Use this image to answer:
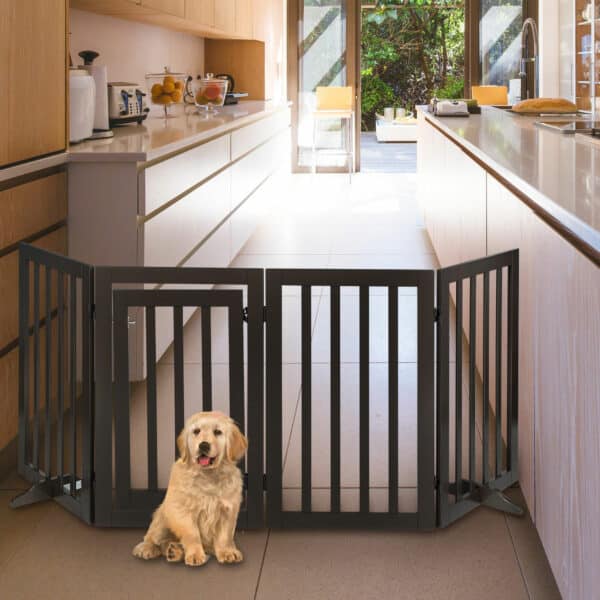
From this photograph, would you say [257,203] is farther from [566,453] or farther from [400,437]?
[566,453]

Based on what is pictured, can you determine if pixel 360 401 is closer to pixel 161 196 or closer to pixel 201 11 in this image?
pixel 161 196

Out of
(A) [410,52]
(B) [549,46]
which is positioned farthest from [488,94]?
(A) [410,52]

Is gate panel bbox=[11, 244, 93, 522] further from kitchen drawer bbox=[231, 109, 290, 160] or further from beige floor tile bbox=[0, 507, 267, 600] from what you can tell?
kitchen drawer bbox=[231, 109, 290, 160]

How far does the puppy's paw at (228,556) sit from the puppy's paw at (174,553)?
0.25ft

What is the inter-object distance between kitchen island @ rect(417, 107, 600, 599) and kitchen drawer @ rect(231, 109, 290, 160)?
8.97 ft

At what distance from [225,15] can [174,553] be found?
5345 mm

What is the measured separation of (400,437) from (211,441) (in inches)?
39.5

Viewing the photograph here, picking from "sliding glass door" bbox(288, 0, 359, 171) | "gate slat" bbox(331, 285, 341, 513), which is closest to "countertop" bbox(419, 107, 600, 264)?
"gate slat" bbox(331, 285, 341, 513)

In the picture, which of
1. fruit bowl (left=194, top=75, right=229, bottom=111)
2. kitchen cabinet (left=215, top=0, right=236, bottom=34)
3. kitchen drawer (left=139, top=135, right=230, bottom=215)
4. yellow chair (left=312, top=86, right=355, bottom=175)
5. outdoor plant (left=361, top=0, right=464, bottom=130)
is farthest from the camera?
outdoor plant (left=361, top=0, right=464, bottom=130)

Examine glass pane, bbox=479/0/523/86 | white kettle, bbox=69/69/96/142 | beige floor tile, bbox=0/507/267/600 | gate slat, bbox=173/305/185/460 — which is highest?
glass pane, bbox=479/0/523/86

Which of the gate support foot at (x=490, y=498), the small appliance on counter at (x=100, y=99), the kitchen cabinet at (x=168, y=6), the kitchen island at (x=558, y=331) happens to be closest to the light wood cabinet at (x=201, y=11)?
the kitchen cabinet at (x=168, y=6)

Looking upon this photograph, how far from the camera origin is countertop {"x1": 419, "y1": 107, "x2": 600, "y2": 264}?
5.25 feet

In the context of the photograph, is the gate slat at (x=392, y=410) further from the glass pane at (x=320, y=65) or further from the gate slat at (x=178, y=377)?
the glass pane at (x=320, y=65)

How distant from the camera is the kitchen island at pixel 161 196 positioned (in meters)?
3.19
